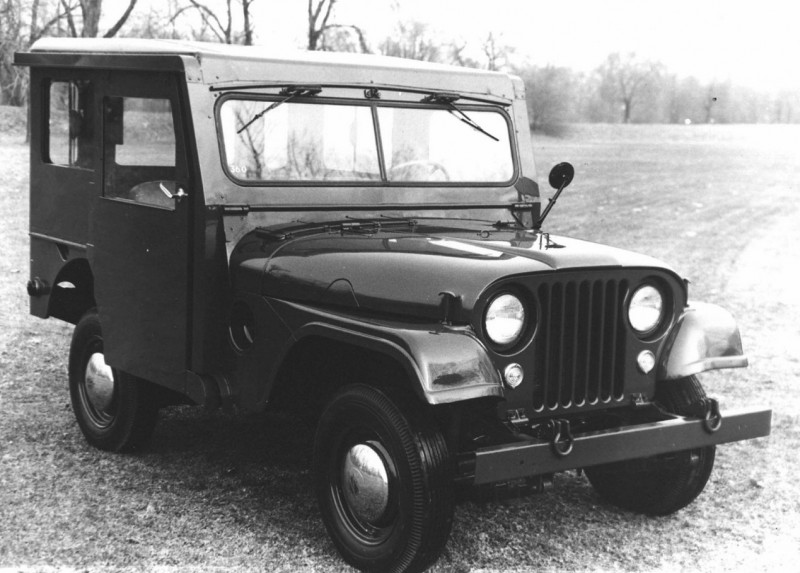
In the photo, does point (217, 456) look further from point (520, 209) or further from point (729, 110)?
point (729, 110)

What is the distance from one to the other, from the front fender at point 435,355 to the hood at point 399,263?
0.33 ft

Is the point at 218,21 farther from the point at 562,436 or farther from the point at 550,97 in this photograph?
the point at 562,436

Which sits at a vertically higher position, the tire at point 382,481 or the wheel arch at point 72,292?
the wheel arch at point 72,292

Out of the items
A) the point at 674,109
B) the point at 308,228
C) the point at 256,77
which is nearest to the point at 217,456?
the point at 308,228

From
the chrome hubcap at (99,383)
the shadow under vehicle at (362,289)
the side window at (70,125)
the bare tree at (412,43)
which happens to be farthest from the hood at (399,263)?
the bare tree at (412,43)

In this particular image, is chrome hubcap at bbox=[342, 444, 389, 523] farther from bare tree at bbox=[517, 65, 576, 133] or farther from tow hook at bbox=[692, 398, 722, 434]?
bare tree at bbox=[517, 65, 576, 133]

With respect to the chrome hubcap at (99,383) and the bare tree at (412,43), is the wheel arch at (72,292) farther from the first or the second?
the bare tree at (412,43)

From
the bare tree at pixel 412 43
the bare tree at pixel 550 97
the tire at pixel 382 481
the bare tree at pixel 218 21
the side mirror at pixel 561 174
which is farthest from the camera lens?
the bare tree at pixel 412 43

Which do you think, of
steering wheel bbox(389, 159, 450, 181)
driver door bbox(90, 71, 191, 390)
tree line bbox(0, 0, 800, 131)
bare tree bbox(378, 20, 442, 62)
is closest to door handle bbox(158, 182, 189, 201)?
driver door bbox(90, 71, 191, 390)

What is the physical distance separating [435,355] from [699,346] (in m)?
1.29

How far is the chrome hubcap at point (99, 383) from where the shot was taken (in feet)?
18.4

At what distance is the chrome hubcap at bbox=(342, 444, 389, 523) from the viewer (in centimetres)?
401

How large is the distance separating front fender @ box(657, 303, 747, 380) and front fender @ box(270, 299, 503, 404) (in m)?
0.89

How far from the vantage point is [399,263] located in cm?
414
